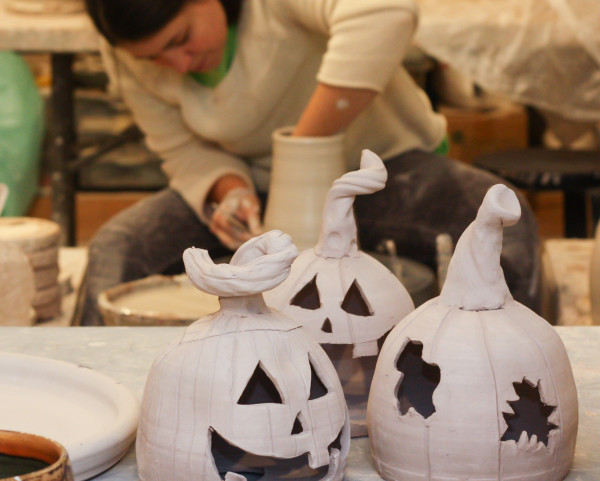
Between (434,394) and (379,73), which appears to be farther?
(379,73)

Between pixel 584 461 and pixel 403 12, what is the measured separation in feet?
3.46

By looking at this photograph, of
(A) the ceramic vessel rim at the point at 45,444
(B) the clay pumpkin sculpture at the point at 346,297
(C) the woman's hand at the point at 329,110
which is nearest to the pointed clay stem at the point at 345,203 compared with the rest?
(B) the clay pumpkin sculpture at the point at 346,297

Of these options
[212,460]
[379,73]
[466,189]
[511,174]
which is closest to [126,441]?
[212,460]

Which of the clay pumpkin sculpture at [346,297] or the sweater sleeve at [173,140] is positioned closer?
the clay pumpkin sculpture at [346,297]

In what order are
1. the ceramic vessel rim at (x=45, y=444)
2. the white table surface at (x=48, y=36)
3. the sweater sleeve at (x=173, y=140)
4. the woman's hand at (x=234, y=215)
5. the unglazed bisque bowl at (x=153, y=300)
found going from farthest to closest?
1. the white table surface at (x=48, y=36)
2. the sweater sleeve at (x=173, y=140)
3. the woman's hand at (x=234, y=215)
4. the unglazed bisque bowl at (x=153, y=300)
5. the ceramic vessel rim at (x=45, y=444)

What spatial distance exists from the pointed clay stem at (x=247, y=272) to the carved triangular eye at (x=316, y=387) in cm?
6

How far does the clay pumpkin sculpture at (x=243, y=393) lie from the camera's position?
1.73 feet

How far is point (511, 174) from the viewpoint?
221 centimetres

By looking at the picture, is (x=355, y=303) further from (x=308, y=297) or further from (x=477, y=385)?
(x=477, y=385)

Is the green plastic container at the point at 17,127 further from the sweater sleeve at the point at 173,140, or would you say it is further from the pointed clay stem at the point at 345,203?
the pointed clay stem at the point at 345,203

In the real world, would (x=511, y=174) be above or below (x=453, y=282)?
below

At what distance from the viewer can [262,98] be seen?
5.64 ft

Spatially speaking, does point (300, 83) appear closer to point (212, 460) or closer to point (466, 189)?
point (466, 189)

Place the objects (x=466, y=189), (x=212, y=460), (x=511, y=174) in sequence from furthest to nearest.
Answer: (x=511, y=174)
(x=466, y=189)
(x=212, y=460)
